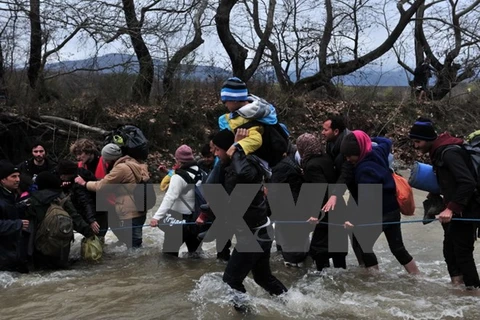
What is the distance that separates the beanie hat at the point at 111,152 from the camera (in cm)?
725

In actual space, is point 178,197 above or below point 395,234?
above

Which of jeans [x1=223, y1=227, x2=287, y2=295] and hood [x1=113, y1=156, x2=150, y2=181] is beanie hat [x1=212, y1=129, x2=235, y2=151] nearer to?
jeans [x1=223, y1=227, x2=287, y2=295]

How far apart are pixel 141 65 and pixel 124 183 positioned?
10.9m

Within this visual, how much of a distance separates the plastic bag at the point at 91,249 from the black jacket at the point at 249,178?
109 inches

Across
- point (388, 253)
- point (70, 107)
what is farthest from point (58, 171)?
point (70, 107)

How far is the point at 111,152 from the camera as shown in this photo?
725 cm

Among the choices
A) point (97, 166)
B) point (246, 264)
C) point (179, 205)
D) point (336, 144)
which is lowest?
point (246, 264)

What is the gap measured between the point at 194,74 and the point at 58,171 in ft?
38.1

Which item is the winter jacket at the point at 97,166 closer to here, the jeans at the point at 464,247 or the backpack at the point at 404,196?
the backpack at the point at 404,196

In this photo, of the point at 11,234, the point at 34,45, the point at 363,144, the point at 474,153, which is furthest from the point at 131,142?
the point at 34,45

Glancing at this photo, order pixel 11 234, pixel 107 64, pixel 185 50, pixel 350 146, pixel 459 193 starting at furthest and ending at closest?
pixel 185 50 → pixel 107 64 → pixel 11 234 → pixel 350 146 → pixel 459 193

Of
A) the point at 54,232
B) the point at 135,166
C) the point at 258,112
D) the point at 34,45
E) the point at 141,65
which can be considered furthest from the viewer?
the point at 141,65

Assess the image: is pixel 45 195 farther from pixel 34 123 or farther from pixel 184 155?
pixel 34 123

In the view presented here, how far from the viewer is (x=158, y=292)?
235 inches
